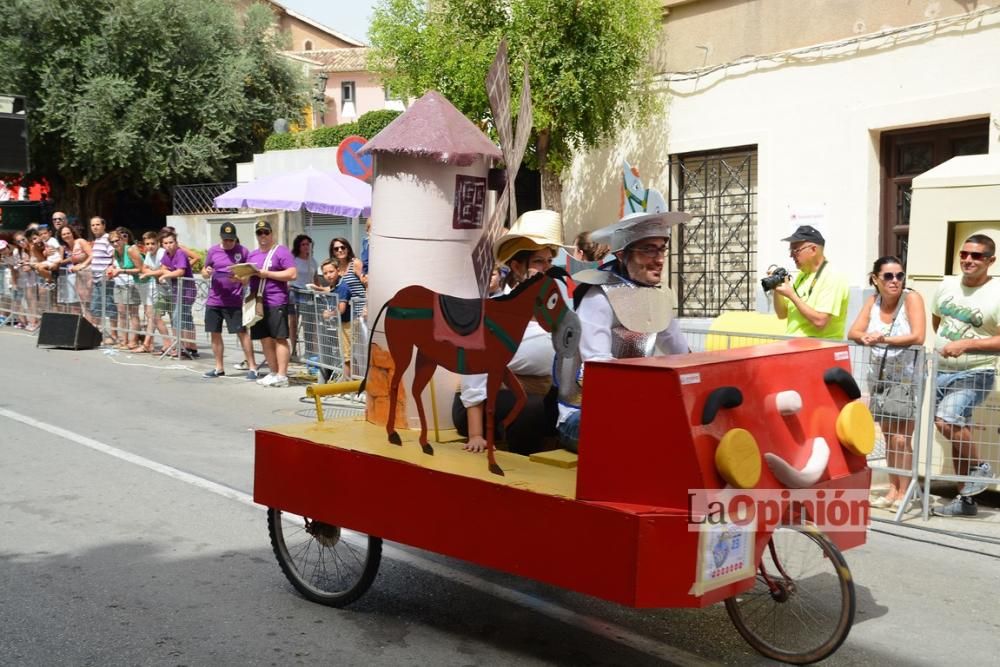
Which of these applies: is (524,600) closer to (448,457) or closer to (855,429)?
(448,457)

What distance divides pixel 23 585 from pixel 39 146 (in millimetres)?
27825

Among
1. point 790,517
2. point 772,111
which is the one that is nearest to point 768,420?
point 790,517

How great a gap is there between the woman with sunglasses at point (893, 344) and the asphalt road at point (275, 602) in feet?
1.97

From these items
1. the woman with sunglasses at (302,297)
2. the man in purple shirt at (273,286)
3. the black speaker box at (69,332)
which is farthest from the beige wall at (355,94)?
the man in purple shirt at (273,286)

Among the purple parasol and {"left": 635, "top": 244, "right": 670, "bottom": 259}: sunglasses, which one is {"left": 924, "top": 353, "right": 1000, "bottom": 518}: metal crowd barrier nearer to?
{"left": 635, "top": 244, "right": 670, "bottom": 259}: sunglasses

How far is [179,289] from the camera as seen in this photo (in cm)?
1542

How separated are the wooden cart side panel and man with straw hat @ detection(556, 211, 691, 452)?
764mm

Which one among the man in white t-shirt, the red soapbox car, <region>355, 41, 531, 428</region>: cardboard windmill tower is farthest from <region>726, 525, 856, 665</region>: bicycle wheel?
the man in white t-shirt

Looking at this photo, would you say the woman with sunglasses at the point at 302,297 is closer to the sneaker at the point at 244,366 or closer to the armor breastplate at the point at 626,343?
the sneaker at the point at 244,366

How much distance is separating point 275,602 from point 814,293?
4262 millimetres

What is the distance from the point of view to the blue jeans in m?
7.07

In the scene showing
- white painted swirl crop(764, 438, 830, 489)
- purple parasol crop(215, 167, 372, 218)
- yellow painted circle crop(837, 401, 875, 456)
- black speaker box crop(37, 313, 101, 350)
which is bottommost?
black speaker box crop(37, 313, 101, 350)

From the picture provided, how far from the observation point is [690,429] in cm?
382

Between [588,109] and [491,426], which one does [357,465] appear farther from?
[588,109]
